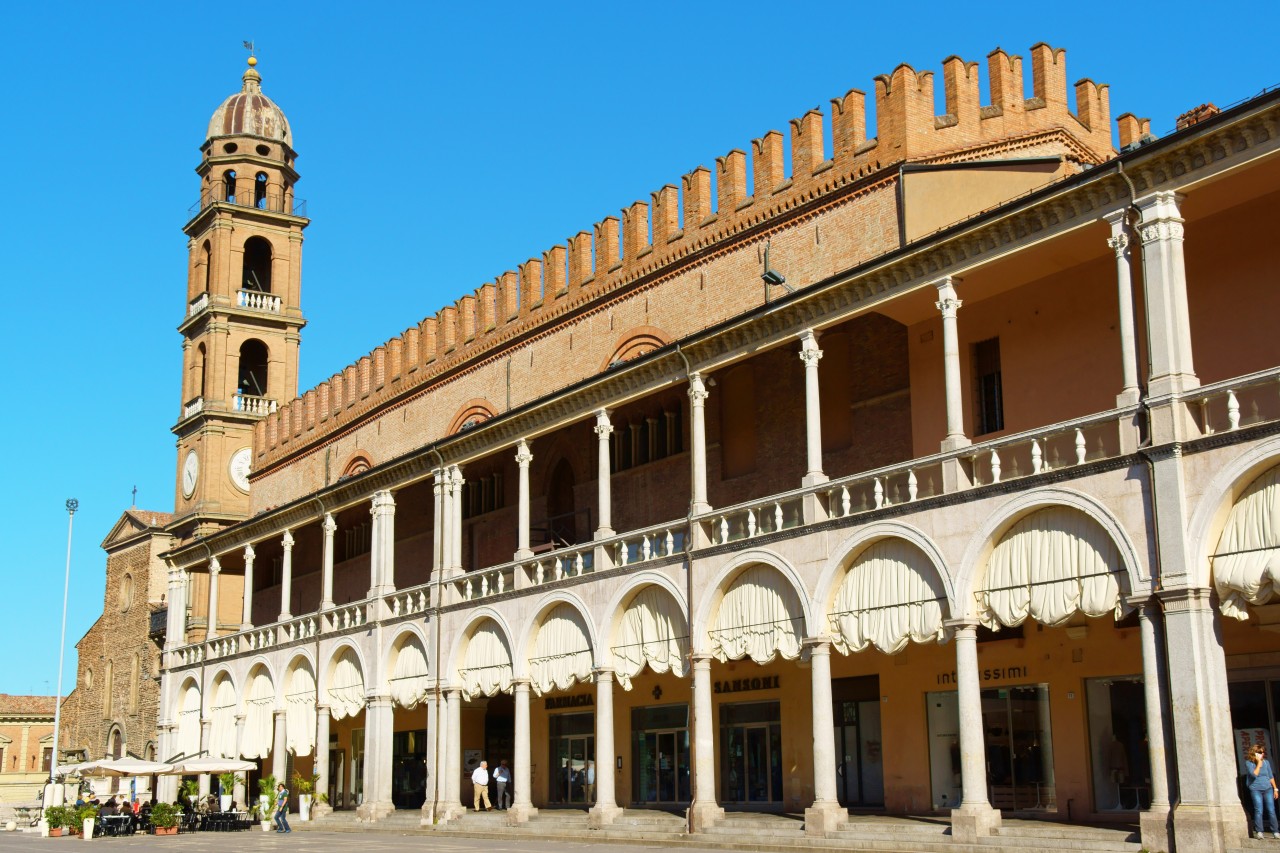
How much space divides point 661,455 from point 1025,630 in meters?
9.97

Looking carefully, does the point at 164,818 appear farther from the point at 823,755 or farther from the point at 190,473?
the point at 823,755

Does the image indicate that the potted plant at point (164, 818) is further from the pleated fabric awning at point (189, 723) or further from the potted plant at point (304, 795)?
the pleated fabric awning at point (189, 723)

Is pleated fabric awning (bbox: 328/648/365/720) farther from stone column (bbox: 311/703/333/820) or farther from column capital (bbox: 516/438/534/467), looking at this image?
column capital (bbox: 516/438/534/467)

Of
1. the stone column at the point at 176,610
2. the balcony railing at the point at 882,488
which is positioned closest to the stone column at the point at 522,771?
the balcony railing at the point at 882,488

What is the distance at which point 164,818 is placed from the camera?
3341 centimetres

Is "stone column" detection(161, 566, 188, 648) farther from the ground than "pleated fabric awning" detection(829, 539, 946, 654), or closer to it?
farther from the ground

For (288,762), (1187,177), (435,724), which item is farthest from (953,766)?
(288,762)

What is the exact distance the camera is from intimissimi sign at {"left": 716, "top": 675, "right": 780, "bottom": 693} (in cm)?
2583

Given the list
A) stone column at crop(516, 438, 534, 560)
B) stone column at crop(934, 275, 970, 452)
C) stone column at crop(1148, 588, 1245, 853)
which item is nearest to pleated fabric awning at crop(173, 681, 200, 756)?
stone column at crop(516, 438, 534, 560)

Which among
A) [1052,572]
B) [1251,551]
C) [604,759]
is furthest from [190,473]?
[1251,551]

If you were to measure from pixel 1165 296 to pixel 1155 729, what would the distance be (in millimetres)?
4927

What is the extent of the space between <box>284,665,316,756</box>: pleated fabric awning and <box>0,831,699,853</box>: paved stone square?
2.99m

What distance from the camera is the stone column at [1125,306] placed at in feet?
55.5

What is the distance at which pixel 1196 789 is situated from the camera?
15.3m
